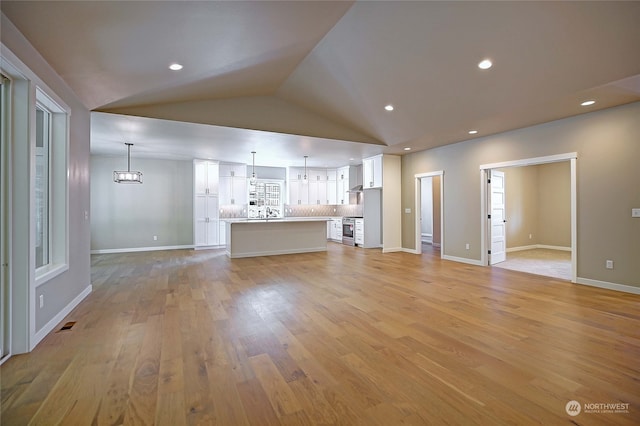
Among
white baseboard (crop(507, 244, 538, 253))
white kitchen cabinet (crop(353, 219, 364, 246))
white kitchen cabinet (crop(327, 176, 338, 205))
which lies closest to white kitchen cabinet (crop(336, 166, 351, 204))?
white kitchen cabinet (crop(327, 176, 338, 205))

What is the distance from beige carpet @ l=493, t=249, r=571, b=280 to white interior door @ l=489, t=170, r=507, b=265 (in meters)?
0.22

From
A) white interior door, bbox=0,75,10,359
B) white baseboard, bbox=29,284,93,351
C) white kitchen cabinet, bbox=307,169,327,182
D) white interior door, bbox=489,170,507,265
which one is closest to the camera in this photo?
white interior door, bbox=0,75,10,359

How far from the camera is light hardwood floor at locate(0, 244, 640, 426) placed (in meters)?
1.76

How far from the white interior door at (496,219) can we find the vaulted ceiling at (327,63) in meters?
1.26

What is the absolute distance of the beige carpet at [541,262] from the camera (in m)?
5.46

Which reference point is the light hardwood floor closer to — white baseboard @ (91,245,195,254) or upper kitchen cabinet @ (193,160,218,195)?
white baseboard @ (91,245,195,254)

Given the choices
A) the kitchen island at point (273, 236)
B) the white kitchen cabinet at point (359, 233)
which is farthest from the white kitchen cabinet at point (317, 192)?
the kitchen island at point (273, 236)

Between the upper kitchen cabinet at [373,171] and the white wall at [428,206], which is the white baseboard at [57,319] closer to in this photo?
the upper kitchen cabinet at [373,171]

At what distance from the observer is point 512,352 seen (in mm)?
2445

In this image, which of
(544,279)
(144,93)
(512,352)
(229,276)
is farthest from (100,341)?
(544,279)

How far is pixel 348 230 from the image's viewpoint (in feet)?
31.6

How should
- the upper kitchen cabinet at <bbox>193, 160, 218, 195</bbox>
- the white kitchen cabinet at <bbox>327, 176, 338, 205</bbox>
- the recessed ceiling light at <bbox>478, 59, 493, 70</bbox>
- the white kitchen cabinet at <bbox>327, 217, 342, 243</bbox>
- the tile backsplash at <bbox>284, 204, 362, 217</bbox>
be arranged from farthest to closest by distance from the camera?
the white kitchen cabinet at <bbox>327, 176, 338, 205</bbox> < the tile backsplash at <bbox>284, 204, 362, 217</bbox> < the white kitchen cabinet at <bbox>327, 217, 342, 243</bbox> < the upper kitchen cabinet at <bbox>193, 160, 218, 195</bbox> < the recessed ceiling light at <bbox>478, 59, 493, 70</bbox>

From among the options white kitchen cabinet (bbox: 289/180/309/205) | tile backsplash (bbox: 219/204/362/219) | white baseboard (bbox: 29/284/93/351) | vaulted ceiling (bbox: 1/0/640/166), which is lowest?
white baseboard (bbox: 29/284/93/351)

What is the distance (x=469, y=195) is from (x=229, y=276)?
17.4 ft
